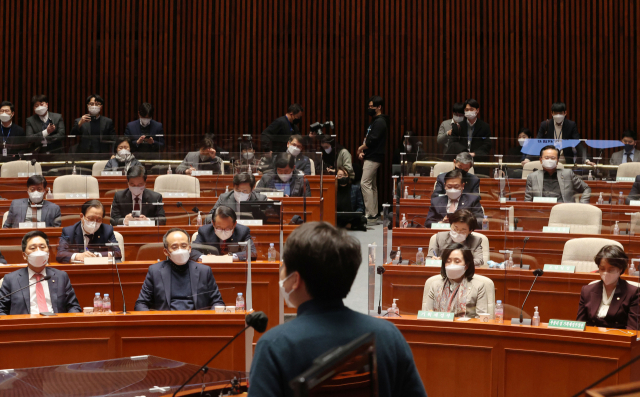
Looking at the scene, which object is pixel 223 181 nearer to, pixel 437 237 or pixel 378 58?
pixel 437 237

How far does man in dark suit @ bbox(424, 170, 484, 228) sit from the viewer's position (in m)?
6.35

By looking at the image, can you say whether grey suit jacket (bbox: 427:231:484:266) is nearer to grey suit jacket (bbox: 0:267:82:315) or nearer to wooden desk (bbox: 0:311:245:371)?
wooden desk (bbox: 0:311:245:371)

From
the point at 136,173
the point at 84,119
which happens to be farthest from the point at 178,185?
the point at 84,119

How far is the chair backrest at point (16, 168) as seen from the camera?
7793 millimetres

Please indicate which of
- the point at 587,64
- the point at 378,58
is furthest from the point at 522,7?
the point at 378,58

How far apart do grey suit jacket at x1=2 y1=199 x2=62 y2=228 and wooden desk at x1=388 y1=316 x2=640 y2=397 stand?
3.67 meters

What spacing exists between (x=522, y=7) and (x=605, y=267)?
24.2 ft

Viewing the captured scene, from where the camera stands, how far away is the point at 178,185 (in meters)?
7.36

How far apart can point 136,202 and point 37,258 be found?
222 centimetres

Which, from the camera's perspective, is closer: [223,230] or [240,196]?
[223,230]

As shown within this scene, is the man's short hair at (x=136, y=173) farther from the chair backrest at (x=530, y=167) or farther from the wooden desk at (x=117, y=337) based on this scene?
the chair backrest at (x=530, y=167)

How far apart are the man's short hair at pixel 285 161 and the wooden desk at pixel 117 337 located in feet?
11.5

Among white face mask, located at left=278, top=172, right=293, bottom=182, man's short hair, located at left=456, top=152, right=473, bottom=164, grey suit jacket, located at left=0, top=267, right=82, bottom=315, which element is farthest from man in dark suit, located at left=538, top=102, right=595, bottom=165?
grey suit jacket, located at left=0, top=267, right=82, bottom=315

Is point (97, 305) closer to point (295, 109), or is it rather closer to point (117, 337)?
point (117, 337)
